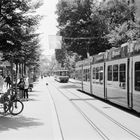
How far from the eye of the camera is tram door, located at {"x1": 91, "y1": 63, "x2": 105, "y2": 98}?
927 inches

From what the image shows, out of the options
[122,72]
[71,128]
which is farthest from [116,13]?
[71,128]

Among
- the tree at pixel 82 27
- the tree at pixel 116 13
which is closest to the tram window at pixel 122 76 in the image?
the tree at pixel 116 13

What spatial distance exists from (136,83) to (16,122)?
14.8 ft

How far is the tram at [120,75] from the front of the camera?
14996mm

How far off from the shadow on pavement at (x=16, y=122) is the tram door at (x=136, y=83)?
3566mm

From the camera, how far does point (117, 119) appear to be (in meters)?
14.4

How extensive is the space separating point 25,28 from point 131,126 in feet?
25.6

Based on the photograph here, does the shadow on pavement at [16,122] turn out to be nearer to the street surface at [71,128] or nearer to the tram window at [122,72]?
the street surface at [71,128]

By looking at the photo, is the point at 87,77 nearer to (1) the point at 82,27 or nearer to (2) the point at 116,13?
(2) the point at 116,13

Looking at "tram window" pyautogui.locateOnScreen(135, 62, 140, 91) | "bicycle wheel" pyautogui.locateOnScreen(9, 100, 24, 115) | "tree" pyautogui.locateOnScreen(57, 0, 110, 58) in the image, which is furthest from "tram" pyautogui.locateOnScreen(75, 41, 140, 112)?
"tree" pyautogui.locateOnScreen(57, 0, 110, 58)

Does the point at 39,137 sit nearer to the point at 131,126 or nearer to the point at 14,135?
the point at 14,135

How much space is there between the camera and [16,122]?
13555 mm

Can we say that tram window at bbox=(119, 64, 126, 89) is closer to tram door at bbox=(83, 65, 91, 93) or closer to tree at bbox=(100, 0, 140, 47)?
tram door at bbox=(83, 65, 91, 93)

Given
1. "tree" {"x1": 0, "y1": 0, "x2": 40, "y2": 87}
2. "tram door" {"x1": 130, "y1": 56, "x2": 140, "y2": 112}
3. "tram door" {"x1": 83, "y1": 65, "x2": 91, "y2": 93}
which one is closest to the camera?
"tram door" {"x1": 130, "y1": 56, "x2": 140, "y2": 112}
